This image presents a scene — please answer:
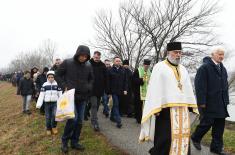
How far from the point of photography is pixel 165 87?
6.20m

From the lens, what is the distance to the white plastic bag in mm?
7090

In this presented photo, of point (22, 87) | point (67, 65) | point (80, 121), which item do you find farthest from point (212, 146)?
point (22, 87)

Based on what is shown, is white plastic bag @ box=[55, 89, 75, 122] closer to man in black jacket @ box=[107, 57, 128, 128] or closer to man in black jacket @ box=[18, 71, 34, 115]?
man in black jacket @ box=[107, 57, 128, 128]

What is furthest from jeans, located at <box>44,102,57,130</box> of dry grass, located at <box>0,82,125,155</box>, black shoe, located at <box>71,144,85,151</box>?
black shoe, located at <box>71,144,85,151</box>

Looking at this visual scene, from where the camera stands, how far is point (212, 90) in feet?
24.9

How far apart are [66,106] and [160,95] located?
6.43 ft

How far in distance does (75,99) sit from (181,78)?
7.37 ft

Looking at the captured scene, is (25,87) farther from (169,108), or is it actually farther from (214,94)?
(169,108)

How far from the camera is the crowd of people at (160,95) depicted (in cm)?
618

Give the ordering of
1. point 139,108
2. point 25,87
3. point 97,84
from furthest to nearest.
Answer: point 25,87
point 139,108
point 97,84

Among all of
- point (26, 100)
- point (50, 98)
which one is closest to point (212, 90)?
point (50, 98)

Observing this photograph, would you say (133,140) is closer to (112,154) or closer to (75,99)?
A: (112,154)

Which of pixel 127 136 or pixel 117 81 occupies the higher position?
pixel 117 81

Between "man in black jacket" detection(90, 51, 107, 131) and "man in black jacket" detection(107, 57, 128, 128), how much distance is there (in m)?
0.28
